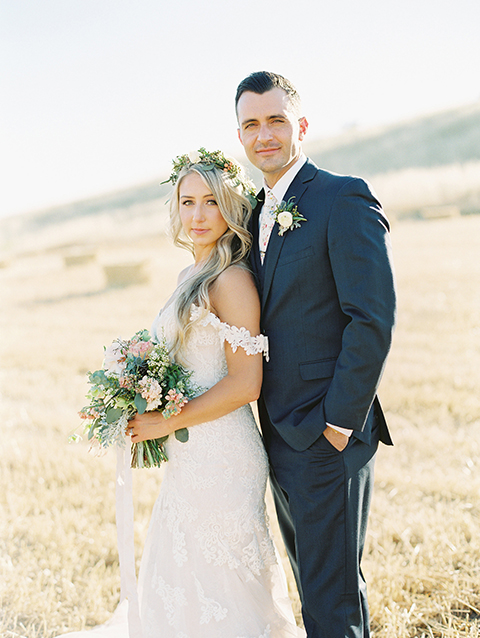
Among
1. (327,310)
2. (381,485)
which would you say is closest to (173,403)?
(327,310)

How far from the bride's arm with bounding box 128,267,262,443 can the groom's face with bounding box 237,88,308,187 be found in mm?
684

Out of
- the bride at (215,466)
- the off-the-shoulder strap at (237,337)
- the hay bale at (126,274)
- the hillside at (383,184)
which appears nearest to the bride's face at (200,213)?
the bride at (215,466)

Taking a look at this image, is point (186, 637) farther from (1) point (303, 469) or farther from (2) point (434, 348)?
(2) point (434, 348)

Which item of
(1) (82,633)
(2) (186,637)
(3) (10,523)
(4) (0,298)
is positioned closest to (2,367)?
(4) (0,298)

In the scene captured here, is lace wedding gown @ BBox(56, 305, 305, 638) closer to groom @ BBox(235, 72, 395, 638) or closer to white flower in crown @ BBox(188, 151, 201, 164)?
groom @ BBox(235, 72, 395, 638)

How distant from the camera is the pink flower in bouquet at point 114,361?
2641 mm

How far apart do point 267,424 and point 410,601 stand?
66.5 inches

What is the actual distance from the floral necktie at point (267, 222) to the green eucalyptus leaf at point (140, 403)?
990 millimetres

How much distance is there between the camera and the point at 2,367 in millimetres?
10133

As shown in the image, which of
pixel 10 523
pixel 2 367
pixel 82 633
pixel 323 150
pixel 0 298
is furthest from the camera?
pixel 323 150

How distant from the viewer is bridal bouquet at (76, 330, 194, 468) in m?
2.57

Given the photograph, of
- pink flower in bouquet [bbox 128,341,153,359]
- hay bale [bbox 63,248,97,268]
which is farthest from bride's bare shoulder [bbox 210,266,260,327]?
hay bale [bbox 63,248,97,268]

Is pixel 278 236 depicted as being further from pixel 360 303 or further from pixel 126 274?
pixel 126 274

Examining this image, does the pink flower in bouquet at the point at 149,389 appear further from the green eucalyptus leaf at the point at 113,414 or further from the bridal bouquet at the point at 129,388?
the green eucalyptus leaf at the point at 113,414
